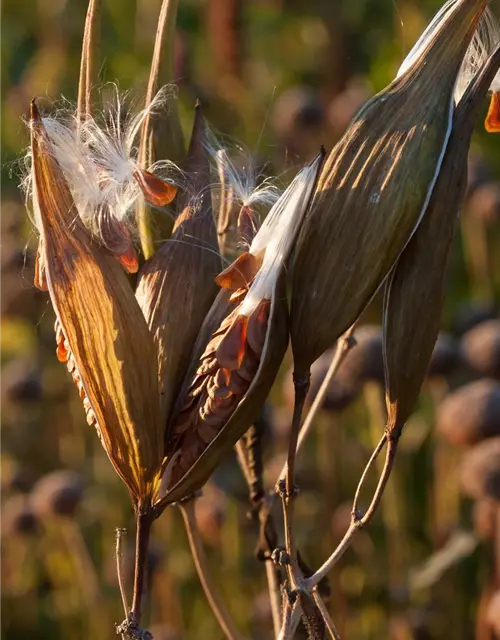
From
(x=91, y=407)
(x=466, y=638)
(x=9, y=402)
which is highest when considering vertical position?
(x=91, y=407)

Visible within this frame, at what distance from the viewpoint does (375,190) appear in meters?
0.51

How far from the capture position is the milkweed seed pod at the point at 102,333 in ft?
1.74

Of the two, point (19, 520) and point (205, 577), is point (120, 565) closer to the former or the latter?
point (205, 577)

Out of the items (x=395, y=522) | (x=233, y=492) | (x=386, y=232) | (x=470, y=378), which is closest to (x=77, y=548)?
(x=233, y=492)

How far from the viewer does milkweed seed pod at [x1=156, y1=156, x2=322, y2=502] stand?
0.52m

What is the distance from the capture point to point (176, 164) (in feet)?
2.09

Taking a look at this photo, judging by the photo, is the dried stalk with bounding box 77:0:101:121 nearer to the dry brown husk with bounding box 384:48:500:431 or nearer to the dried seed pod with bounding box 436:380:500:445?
the dry brown husk with bounding box 384:48:500:431

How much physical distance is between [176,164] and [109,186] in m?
0.07

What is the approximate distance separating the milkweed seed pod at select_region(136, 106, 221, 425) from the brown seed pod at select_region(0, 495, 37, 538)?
3.09ft

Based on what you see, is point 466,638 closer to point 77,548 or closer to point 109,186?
point 77,548

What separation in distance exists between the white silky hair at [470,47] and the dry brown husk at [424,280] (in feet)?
0.07

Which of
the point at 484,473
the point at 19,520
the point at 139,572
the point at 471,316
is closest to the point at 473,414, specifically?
the point at 484,473

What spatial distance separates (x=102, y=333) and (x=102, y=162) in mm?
111

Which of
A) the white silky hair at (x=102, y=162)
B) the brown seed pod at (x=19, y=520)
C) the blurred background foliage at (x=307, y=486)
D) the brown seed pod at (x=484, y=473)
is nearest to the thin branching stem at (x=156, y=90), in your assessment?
the white silky hair at (x=102, y=162)
